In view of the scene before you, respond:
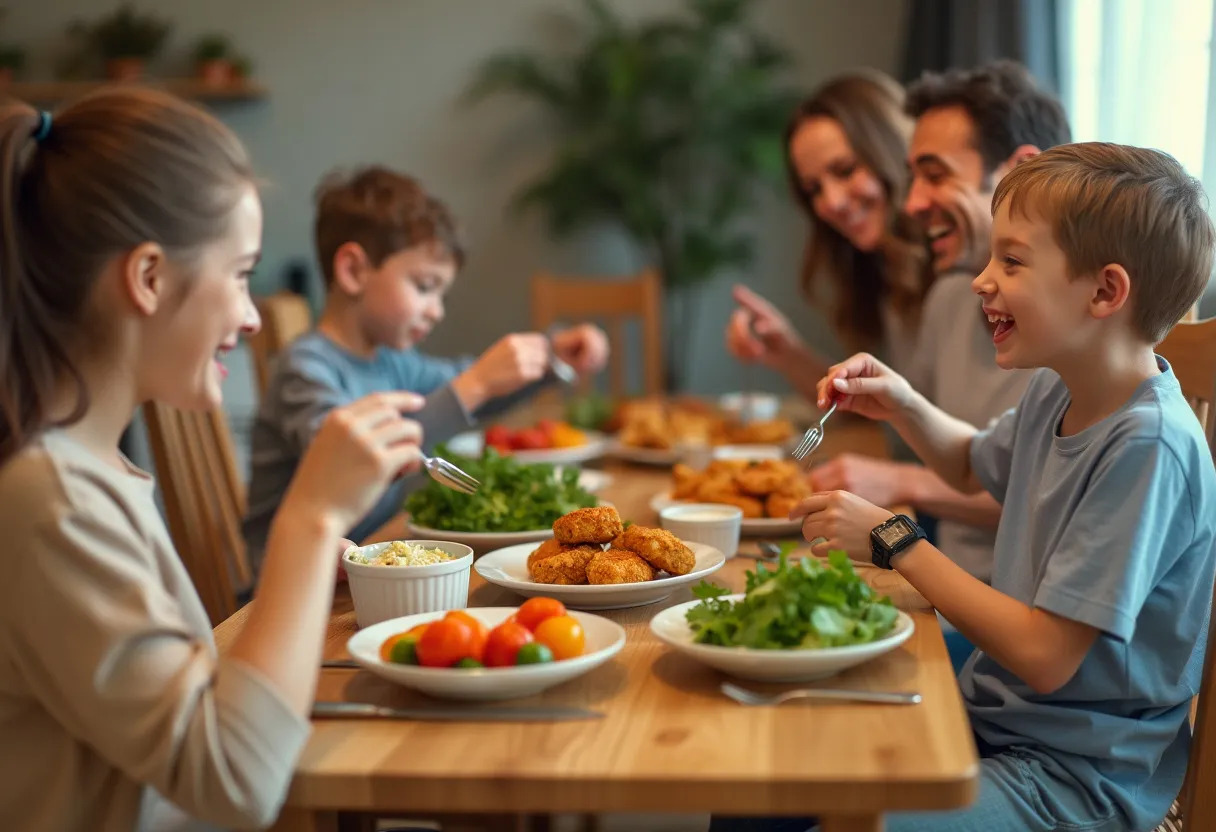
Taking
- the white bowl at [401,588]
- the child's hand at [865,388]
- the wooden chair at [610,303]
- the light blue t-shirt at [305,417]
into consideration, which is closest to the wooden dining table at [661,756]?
the white bowl at [401,588]

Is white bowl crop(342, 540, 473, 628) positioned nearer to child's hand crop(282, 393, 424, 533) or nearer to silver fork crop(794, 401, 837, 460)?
child's hand crop(282, 393, 424, 533)

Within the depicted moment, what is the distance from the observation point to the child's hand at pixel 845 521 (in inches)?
56.1

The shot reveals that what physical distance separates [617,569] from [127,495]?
1.81ft

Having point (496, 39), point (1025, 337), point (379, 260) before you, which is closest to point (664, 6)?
point (496, 39)

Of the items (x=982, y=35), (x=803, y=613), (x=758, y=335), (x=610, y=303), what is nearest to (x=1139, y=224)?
(x=803, y=613)

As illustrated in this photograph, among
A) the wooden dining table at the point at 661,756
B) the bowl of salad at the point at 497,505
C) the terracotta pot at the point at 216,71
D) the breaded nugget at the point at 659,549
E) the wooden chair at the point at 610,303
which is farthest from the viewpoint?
the terracotta pot at the point at 216,71

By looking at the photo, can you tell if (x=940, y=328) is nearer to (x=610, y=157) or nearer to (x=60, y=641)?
(x=60, y=641)

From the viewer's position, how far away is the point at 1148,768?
1.32 m

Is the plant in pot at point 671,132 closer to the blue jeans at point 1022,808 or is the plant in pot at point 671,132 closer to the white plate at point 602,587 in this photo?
the white plate at point 602,587

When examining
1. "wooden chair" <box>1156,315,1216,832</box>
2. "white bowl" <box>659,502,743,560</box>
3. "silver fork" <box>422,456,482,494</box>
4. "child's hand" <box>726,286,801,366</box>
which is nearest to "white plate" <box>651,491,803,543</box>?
"white bowl" <box>659,502,743,560</box>

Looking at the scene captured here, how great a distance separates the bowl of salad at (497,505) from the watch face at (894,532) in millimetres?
542

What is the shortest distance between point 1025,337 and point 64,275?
1.01m

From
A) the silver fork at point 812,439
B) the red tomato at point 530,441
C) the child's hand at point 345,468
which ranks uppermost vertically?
the child's hand at point 345,468

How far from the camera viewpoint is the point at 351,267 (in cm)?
249
